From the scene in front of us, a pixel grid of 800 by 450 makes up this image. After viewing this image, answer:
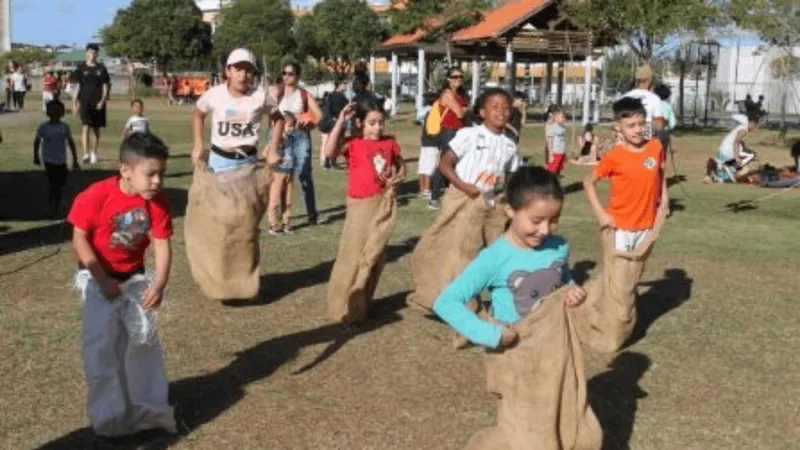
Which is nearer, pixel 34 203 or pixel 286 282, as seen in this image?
pixel 286 282

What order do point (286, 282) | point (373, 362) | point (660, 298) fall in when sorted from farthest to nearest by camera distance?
point (286, 282)
point (660, 298)
point (373, 362)

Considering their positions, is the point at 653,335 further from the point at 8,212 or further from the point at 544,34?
the point at 544,34

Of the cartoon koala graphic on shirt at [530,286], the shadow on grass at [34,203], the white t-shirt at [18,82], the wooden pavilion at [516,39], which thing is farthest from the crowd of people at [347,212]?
the white t-shirt at [18,82]

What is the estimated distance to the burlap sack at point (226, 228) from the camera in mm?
7043

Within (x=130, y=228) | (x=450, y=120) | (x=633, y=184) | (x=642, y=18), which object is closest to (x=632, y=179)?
(x=633, y=184)

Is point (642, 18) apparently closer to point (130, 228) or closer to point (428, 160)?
point (428, 160)

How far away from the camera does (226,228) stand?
7.06 metres

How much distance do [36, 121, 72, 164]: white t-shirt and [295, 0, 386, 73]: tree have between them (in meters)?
49.7

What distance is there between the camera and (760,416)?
5.29m

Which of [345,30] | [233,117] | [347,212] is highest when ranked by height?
[345,30]

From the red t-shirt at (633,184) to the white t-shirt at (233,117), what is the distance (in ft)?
8.53

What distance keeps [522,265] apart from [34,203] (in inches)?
381

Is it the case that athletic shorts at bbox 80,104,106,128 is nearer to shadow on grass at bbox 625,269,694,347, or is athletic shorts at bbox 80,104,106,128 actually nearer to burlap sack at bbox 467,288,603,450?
shadow on grass at bbox 625,269,694,347

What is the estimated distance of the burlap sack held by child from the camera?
6.49 m
